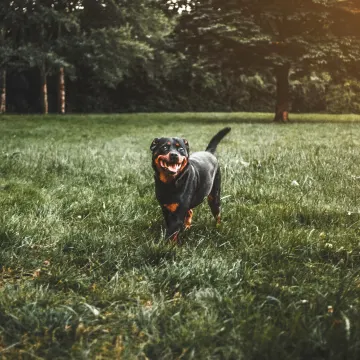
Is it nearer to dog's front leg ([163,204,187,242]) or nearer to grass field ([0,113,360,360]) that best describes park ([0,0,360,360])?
grass field ([0,113,360,360])

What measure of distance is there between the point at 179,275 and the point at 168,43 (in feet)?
66.6

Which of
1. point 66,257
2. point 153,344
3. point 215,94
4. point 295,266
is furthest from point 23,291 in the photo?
point 215,94

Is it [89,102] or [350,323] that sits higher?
[89,102]

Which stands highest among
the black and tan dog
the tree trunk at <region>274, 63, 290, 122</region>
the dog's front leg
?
the tree trunk at <region>274, 63, 290, 122</region>

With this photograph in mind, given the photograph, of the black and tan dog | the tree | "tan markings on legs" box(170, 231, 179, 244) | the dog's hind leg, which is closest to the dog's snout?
the black and tan dog

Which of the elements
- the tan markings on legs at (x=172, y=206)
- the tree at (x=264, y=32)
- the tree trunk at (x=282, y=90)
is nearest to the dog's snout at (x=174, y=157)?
the tan markings on legs at (x=172, y=206)

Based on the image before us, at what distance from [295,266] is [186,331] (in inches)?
40.1

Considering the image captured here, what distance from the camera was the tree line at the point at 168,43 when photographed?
1661 cm

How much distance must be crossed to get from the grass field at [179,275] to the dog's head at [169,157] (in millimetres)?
482

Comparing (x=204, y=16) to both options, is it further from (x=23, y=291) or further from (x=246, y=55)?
(x=23, y=291)

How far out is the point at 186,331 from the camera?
197 centimetres

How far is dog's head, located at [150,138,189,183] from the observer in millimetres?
2910

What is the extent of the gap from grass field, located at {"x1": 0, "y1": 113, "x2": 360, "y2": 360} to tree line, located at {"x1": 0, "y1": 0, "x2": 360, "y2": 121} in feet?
42.9

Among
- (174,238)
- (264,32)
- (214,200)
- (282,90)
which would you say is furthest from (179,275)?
(282,90)
